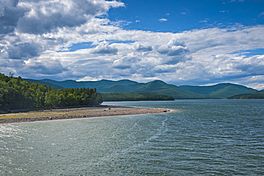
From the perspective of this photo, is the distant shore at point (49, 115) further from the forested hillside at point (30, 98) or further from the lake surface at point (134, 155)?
the lake surface at point (134, 155)

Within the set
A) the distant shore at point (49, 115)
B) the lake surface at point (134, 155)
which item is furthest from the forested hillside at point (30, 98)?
the lake surface at point (134, 155)

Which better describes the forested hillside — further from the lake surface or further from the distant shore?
the lake surface

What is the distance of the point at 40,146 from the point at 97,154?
38.7 ft

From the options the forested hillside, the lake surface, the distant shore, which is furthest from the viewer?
the forested hillside

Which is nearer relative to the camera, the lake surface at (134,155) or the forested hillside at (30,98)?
the lake surface at (134,155)

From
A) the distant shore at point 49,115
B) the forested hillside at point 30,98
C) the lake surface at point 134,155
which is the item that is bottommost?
the lake surface at point 134,155

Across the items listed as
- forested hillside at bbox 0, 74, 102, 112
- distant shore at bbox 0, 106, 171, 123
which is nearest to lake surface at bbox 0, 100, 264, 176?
distant shore at bbox 0, 106, 171, 123

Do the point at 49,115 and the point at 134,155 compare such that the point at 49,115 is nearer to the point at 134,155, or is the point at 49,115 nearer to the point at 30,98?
the point at 30,98

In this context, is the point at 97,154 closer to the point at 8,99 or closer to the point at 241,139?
the point at 241,139

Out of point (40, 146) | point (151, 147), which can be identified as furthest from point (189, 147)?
point (40, 146)

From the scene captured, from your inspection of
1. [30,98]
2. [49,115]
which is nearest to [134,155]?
[49,115]

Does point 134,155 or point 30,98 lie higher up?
point 30,98

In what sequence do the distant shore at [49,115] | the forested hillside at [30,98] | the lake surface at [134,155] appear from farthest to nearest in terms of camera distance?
the forested hillside at [30,98] → the distant shore at [49,115] → the lake surface at [134,155]

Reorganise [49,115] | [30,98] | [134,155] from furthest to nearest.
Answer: [30,98] < [49,115] < [134,155]
